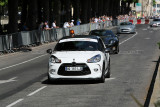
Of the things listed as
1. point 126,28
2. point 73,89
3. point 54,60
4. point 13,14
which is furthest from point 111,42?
point 126,28

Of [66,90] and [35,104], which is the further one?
[66,90]

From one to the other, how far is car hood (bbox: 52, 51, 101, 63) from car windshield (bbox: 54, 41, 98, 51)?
475 millimetres

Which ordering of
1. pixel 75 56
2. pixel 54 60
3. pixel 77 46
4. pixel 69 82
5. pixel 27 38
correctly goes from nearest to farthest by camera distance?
pixel 75 56 → pixel 54 60 → pixel 69 82 → pixel 77 46 → pixel 27 38

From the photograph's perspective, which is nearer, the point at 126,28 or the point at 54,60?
the point at 54,60

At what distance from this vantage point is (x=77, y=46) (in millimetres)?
16734

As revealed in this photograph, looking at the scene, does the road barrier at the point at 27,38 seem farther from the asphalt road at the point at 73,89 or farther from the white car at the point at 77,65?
the white car at the point at 77,65

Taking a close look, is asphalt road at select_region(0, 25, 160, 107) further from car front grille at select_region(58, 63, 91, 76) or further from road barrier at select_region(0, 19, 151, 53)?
road barrier at select_region(0, 19, 151, 53)

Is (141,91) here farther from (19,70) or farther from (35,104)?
(19,70)

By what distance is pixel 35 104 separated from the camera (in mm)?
11945

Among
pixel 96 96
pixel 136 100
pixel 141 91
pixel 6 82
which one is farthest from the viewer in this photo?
pixel 6 82

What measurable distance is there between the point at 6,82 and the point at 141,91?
16.9 ft

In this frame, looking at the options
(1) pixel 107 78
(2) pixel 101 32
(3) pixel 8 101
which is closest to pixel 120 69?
(1) pixel 107 78

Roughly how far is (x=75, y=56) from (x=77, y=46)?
1253 millimetres

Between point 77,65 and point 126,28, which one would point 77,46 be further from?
point 126,28
